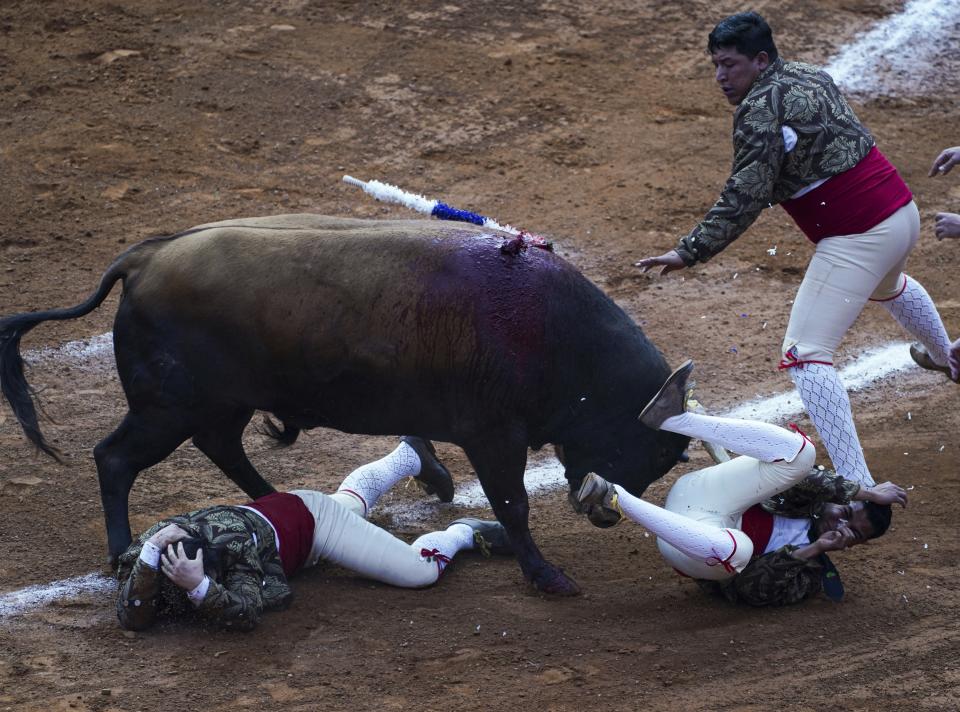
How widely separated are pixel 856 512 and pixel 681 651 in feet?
3.05

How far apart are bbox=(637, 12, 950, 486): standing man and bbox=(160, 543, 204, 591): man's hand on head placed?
89.6 inches

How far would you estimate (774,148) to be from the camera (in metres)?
5.55

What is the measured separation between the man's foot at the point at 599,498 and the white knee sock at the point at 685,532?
29mm

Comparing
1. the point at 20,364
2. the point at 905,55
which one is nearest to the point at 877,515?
the point at 20,364

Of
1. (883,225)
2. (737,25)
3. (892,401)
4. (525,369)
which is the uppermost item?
(737,25)

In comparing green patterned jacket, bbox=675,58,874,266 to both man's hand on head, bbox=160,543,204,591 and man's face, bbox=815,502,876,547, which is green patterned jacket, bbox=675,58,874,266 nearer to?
man's face, bbox=815,502,876,547

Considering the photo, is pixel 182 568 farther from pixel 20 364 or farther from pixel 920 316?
pixel 920 316

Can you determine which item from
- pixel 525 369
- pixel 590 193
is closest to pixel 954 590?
pixel 525 369

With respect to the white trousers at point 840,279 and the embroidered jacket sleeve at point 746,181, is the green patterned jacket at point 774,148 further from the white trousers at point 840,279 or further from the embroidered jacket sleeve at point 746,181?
the white trousers at point 840,279

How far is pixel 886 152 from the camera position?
10.2m

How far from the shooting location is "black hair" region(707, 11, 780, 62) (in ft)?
18.3

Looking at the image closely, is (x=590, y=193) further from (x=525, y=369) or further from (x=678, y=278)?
(x=525, y=369)

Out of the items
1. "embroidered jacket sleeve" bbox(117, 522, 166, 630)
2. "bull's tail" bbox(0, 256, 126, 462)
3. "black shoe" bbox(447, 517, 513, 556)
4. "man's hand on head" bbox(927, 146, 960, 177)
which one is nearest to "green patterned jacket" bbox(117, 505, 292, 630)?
"embroidered jacket sleeve" bbox(117, 522, 166, 630)

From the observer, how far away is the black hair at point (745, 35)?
5590mm
